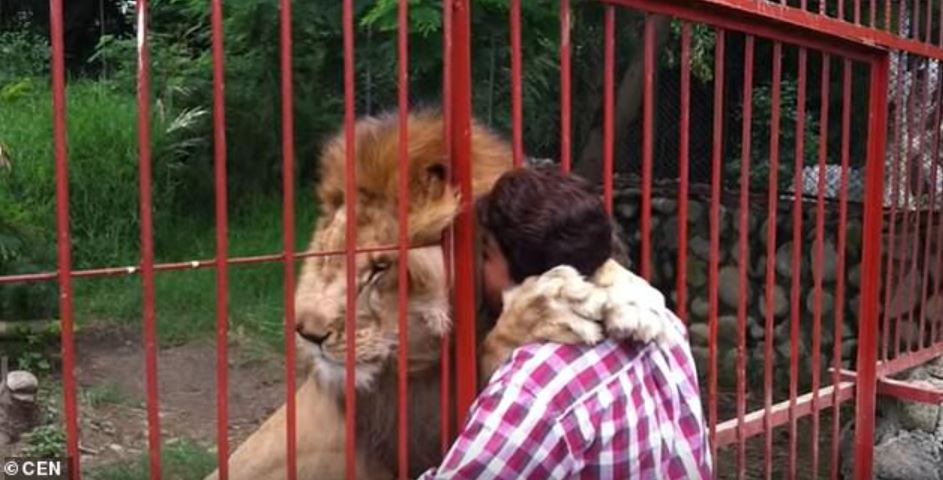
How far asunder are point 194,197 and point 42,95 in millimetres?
1554

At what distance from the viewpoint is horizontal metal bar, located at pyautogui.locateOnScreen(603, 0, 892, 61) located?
2982 mm

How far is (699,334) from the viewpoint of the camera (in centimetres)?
770

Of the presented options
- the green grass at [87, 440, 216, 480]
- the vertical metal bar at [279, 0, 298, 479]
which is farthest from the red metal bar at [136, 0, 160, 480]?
the green grass at [87, 440, 216, 480]

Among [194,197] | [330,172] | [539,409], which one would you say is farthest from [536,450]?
[194,197]

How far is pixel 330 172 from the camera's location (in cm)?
282

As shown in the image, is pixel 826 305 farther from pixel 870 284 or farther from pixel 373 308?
pixel 373 308

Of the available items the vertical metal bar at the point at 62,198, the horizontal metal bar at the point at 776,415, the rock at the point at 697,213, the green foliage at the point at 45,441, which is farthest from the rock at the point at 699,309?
the vertical metal bar at the point at 62,198

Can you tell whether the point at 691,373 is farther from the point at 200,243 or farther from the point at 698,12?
the point at 200,243

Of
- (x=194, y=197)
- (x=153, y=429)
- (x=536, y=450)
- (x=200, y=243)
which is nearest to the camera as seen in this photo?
(x=536, y=450)

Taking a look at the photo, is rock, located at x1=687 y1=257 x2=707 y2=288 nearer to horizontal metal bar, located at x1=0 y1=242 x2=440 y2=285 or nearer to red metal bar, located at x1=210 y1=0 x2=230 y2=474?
horizontal metal bar, located at x1=0 y1=242 x2=440 y2=285

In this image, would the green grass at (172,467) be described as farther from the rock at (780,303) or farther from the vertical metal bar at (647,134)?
the rock at (780,303)

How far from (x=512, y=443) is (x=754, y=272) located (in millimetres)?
6104

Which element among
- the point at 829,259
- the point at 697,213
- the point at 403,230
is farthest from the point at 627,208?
the point at 403,230

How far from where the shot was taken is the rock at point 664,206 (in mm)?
7805
